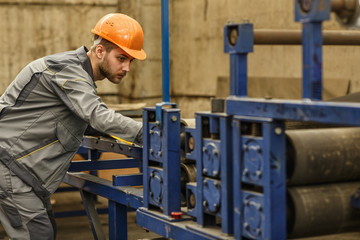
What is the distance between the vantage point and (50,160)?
3.10m

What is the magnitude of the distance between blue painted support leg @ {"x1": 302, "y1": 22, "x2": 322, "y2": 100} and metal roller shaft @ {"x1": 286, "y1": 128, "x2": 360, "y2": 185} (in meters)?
0.25

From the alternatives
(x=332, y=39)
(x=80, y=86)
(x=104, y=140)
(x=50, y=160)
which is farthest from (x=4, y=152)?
(x=332, y=39)

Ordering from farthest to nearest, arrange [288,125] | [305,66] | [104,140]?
[104,140] < [288,125] < [305,66]

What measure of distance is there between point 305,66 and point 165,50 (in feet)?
3.12

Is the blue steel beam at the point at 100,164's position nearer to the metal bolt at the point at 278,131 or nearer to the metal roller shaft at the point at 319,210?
the metal roller shaft at the point at 319,210

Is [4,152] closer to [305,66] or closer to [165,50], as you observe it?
[165,50]

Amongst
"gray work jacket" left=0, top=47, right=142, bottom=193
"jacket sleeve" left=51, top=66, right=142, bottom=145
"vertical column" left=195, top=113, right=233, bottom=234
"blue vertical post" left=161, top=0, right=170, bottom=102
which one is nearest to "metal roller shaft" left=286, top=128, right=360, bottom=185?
"vertical column" left=195, top=113, right=233, bottom=234

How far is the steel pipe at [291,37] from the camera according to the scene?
2490 mm

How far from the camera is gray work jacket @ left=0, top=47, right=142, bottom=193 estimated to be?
3025 millimetres

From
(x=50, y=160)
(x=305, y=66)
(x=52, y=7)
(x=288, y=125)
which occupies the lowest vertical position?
(x=50, y=160)

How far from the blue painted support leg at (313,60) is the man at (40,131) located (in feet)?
4.42

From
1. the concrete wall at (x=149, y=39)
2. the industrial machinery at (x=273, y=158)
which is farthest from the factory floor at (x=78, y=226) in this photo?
the industrial machinery at (x=273, y=158)

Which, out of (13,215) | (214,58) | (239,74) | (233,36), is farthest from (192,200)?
(214,58)

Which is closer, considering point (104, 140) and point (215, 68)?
point (104, 140)
